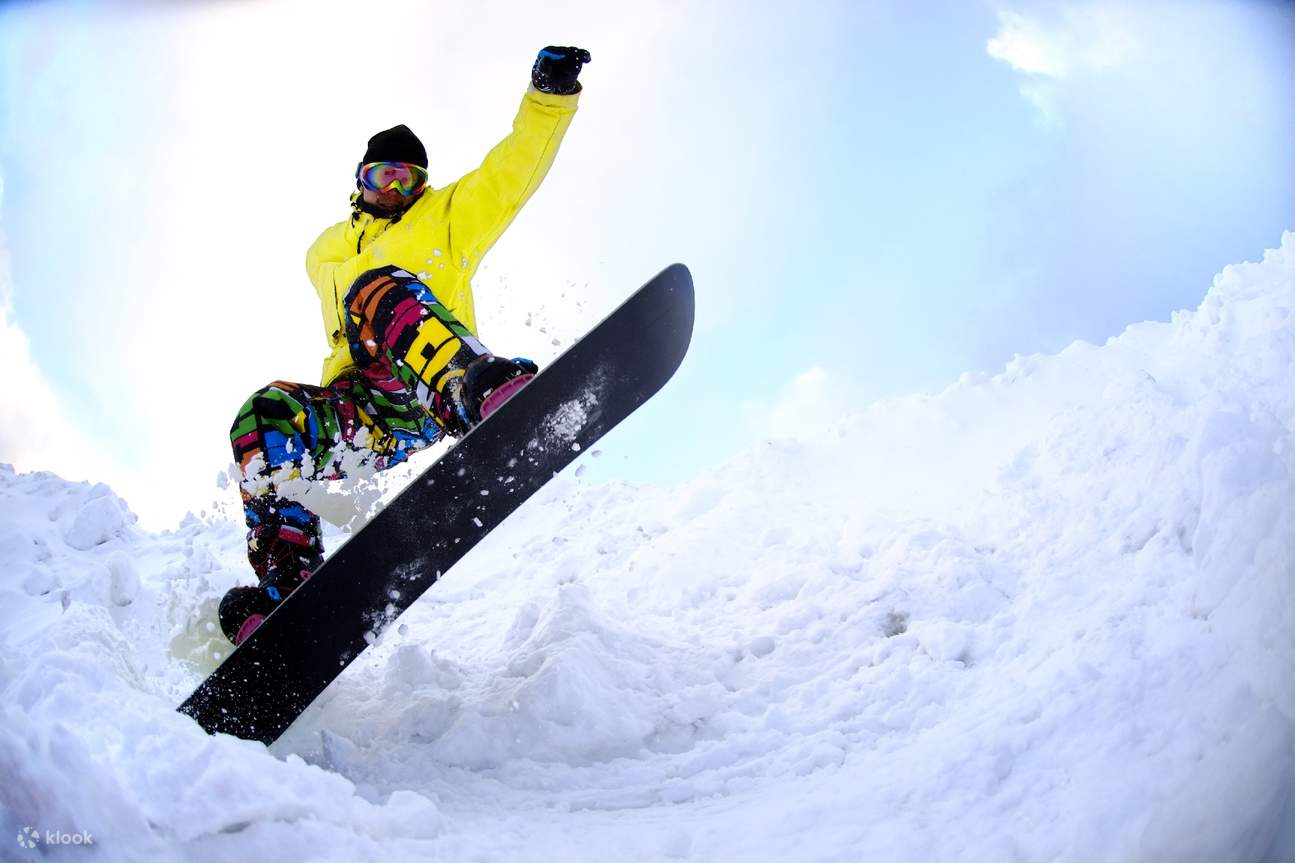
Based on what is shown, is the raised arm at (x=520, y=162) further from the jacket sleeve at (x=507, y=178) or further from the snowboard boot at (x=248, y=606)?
the snowboard boot at (x=248, y=606)

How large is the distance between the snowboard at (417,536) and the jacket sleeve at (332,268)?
1.11 m

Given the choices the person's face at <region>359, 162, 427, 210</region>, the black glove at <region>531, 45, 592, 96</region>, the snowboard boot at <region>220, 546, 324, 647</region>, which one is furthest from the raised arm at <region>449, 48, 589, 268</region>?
the snowboard boot at <region>220, 546, 324, 647</region>

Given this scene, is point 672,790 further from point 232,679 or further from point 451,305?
point 451,305

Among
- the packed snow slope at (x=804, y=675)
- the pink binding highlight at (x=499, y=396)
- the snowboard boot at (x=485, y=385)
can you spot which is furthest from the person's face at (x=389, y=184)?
the packed snow slope at (x=804, y=675)

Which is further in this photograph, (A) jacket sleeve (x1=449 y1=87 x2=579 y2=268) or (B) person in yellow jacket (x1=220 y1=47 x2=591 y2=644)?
(A) jacket sleeve (x1=449 y1=87 x2=579 y2=268)

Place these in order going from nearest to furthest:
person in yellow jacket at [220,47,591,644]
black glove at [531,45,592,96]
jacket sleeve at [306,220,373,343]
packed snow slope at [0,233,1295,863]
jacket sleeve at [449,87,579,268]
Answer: packed snow slope at [0,233,1295,863]
person in yellow jacket at [220,47,591,644]
black glove at [531,45,592,96]
jacket sleeve at [449,87,579,268]
jacket sleeve at [306,220,373,343]

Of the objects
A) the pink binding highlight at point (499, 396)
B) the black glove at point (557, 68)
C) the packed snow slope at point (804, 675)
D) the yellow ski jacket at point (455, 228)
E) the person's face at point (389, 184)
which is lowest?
the packed snow slope at point (804, 675)

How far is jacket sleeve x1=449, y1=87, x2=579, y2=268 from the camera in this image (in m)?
2.81

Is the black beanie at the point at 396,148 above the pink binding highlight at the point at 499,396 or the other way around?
above

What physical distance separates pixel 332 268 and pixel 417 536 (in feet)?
4.45

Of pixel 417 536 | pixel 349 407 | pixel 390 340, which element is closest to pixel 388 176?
pixel 390 340

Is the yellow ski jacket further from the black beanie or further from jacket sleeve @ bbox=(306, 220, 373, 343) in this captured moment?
the black beanie

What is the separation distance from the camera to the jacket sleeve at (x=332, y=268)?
118 inches

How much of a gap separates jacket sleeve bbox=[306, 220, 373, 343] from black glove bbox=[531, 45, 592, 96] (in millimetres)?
870
